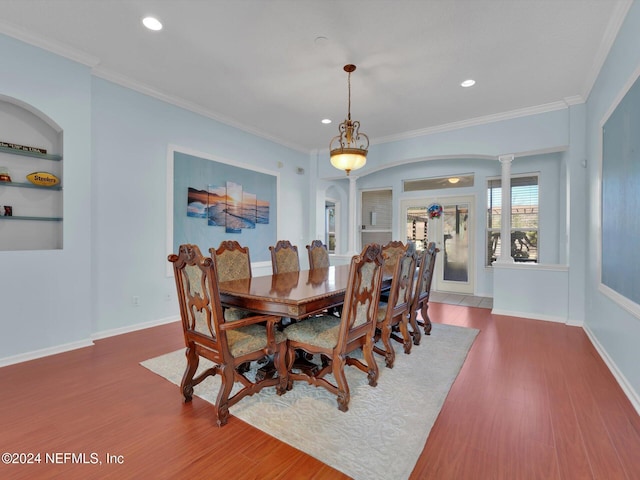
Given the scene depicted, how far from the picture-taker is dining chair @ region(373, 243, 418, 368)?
275 cm

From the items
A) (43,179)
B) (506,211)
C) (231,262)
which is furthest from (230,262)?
(506,211)

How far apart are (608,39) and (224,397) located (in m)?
4.22

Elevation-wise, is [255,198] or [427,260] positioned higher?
[255,198]

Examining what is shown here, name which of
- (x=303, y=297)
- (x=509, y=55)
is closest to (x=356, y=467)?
(x=303, y=297)

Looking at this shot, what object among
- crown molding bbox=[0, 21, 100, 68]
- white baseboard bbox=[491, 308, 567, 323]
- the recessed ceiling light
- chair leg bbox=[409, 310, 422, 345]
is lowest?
white baseboard bbox=[491, 308, 567, 323]

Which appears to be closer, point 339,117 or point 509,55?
point 509,55

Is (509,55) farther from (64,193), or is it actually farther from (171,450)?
(64,193)

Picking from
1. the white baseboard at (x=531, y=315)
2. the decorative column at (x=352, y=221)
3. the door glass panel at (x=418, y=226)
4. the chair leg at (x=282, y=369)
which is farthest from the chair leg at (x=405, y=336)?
the door glass panel at (x=418, y=226)

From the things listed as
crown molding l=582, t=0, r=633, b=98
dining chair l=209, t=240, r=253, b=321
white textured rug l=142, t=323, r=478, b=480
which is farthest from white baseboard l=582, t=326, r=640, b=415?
dining chair l=209, t=240, r=253, b=321

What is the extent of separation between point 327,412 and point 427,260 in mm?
2017

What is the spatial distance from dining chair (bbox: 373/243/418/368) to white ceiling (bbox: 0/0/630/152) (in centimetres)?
192

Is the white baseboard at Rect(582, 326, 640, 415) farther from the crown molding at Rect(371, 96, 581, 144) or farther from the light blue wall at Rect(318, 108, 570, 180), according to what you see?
the crown molding at Rect(371, 96, 581, 144)

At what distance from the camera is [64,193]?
309 cm

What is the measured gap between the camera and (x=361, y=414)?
202 cm
